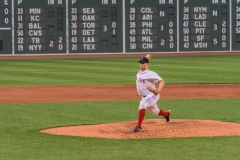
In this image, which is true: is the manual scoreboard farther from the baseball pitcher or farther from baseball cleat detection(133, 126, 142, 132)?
baseball cleat detection(133, 126, 142, 132)

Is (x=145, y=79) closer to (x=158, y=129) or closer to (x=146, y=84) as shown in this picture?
(x=146, y=84)

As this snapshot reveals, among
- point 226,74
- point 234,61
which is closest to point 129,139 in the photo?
point 226,74

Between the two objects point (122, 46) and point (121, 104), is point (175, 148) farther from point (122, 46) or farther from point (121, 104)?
point (122, 46)

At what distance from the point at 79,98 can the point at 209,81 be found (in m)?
6.37

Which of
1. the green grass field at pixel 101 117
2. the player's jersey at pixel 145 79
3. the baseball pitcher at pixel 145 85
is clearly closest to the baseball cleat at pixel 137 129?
the baseball pitcher at pixel 145 85

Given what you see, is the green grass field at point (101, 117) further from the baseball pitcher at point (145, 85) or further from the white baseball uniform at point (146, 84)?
the white baseball uniform at point (146, 84)

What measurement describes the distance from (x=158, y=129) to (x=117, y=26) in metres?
25.2

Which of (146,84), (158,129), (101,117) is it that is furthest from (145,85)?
(101,117)

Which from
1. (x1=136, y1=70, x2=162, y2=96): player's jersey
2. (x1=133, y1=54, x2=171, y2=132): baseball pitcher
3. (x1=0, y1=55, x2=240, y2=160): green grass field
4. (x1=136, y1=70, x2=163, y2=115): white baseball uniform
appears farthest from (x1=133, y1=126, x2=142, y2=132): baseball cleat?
(x1=0, y1=55, x2=240, y2=160): green grass field

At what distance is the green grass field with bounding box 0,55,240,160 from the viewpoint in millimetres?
9289

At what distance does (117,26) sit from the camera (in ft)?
120

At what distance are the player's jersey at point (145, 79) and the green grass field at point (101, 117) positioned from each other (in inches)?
53.2

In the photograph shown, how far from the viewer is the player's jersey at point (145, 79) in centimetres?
1149

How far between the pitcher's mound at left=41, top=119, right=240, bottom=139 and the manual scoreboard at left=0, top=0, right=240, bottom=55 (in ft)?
77.4
